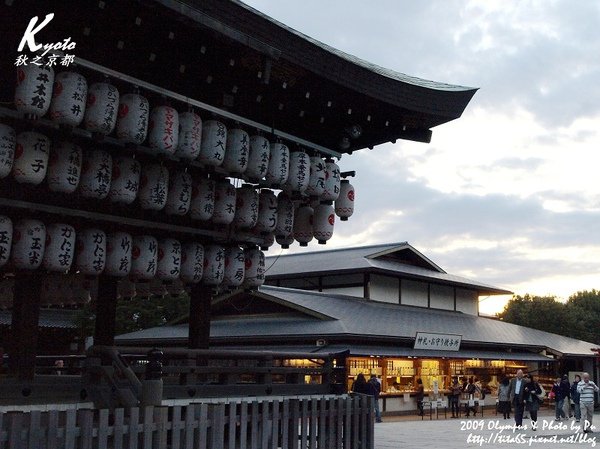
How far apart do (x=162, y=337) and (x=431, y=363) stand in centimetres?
1306

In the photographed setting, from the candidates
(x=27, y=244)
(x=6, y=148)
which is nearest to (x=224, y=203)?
(x=27, y=244)

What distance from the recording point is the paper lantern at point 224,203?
38.9 ft

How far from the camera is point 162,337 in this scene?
3103 centimetres

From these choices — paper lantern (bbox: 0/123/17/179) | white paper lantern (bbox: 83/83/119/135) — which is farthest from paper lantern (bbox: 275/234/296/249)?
paper lantern (bbox: 0/123/17/179)

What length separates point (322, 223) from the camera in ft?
44.2

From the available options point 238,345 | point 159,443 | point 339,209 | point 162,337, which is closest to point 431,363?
point 238,345

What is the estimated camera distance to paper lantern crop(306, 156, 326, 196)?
41.6 ft

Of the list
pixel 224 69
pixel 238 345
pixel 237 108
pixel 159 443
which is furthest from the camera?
pixel 238 345

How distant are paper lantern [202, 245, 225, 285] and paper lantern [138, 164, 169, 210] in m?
1.81

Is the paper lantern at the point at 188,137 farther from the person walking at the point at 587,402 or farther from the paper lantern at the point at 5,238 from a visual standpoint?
the person walking at the point at 587,402

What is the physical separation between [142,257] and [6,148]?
3033 millimetres

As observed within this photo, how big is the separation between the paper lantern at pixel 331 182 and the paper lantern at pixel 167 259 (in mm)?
2906

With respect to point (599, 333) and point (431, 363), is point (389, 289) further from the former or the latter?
point (599, 333)

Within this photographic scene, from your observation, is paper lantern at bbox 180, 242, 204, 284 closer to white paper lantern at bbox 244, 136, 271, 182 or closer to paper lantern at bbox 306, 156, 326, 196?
white paper lantern at bbox 244, 136, 271, 182
